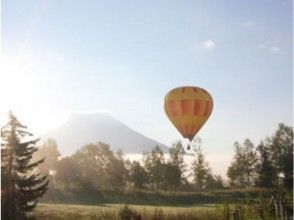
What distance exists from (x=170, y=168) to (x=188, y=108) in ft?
159

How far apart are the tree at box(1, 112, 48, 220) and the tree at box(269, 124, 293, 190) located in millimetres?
51462

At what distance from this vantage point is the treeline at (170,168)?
73062 mm

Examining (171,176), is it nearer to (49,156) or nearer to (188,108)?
(49,156)

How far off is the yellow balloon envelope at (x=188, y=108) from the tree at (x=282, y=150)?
43566mm

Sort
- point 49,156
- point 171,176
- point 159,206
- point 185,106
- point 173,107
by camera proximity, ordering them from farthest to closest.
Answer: point 49,156 → point 171,176 → point 159,206 → point 173,107 → point 185,106

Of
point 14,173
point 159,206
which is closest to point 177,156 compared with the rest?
point 159,206

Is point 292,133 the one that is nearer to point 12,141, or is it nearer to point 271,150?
point 271,150

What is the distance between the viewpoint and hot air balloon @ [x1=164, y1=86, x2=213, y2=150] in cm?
2998

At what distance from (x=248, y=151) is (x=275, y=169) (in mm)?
6573

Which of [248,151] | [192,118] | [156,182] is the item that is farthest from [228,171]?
[192,118]

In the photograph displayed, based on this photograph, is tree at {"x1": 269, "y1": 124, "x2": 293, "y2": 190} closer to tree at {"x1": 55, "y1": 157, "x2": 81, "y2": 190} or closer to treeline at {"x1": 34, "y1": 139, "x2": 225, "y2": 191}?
treeline at {"x1": 34, "y1": 139, "x2": 225, "y2": 191}

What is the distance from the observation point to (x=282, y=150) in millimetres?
78875

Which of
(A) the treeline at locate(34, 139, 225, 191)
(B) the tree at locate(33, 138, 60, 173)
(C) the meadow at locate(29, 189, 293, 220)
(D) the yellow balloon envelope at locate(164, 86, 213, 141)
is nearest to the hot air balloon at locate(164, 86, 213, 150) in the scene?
(D) the yellow balloon envelope at locate(164, 86, 213, 141)

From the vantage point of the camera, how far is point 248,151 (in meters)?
80.4
